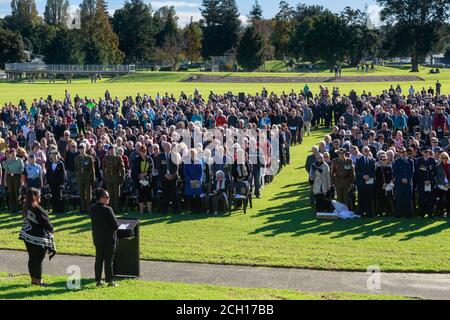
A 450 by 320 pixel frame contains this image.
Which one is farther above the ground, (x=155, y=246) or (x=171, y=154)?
(x=171, y=154)

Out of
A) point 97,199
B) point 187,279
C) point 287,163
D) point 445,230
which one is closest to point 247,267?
point 187,279

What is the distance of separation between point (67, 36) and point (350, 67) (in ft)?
139

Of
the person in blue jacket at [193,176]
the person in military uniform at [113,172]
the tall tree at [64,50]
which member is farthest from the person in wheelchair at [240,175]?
the tall tree at [64,50]

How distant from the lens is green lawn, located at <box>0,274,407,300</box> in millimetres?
10023

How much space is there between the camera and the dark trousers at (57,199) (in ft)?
57.5

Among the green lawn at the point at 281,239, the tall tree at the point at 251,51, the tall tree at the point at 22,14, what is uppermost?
the tall tree at the point at 22,14

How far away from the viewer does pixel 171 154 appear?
1722 cm

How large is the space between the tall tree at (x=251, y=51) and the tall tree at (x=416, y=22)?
19679mm

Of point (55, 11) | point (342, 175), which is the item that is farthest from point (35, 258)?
point (55, 11)

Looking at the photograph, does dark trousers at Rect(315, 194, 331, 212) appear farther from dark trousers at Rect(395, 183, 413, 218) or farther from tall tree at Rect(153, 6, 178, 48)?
tall tree at Rect(153, 6, 178, 48)

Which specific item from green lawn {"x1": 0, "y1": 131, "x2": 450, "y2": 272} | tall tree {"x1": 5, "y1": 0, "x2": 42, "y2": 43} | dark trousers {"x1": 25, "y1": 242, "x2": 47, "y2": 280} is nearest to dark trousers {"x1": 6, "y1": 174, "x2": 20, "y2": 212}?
green lawn {"x1": 0, "y1": 131, "x2": 450, "y2": 272}

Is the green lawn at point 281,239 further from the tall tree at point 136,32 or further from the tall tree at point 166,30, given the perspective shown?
the tall tree at point 166,30

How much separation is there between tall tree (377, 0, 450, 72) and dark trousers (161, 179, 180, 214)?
79.8m

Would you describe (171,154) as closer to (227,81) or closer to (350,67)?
(227,81)
